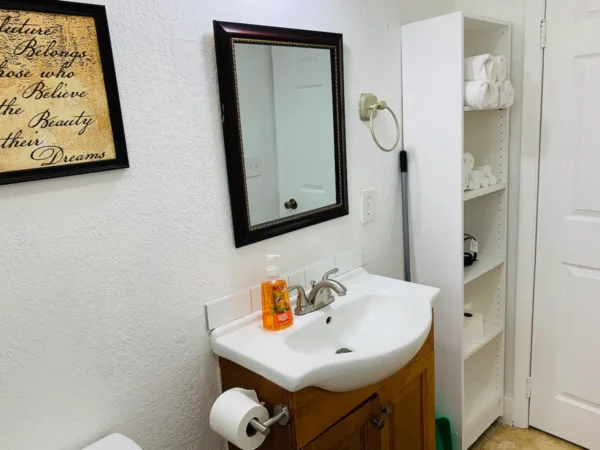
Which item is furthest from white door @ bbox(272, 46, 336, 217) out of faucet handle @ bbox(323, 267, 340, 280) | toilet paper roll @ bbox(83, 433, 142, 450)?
toilet paper roll @ bbox(83, 433, 142, 450)

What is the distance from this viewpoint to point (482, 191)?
6.16ft

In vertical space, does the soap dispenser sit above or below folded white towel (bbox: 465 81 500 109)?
below

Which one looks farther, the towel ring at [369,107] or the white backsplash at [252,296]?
the towel ring at [369,107]

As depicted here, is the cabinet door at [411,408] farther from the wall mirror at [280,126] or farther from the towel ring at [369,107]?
the towel ring at [369,107]

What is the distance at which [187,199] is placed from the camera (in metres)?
1.24

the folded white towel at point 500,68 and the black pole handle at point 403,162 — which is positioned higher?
the folded white towel at point 500,68

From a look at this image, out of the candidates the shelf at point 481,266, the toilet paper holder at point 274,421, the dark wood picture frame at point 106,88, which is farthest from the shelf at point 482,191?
the dark wood picture frame at point 106,88

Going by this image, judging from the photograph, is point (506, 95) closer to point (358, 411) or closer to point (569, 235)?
point (569, 235)

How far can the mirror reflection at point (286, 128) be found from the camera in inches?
53.4

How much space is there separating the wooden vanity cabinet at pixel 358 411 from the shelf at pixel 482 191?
0.58 metres

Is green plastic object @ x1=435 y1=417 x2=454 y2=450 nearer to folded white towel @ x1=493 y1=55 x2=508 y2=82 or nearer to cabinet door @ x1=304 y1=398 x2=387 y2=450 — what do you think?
cabinet door @ x1=304 y1=398 x2=387 y2=450

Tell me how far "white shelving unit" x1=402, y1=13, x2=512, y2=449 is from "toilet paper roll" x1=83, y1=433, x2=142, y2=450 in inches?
48.7

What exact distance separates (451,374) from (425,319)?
24.2 inches

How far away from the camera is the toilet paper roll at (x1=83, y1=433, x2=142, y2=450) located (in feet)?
3.49
